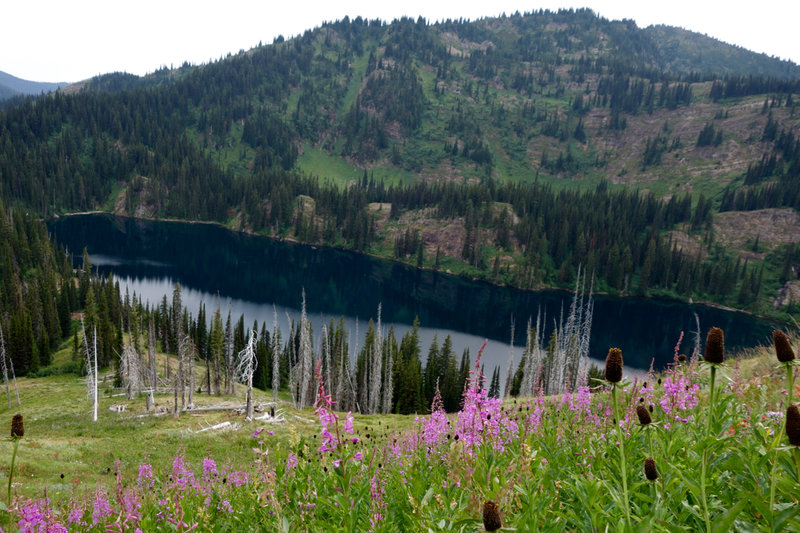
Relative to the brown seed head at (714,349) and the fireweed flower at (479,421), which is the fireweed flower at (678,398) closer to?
the fireweed flower at (479,421)

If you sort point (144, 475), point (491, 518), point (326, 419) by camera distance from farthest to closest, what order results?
point (144, 475) < point (326, 419) < point (491, 518)

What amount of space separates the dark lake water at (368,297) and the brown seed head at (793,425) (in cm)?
8522

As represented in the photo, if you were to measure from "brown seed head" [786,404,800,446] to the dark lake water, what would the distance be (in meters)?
85.2

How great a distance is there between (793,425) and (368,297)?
128 metres

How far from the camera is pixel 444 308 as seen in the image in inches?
5015

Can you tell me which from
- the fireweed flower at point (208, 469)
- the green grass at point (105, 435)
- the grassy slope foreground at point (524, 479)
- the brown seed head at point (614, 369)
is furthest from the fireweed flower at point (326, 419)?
the green grass at point (105, 435)

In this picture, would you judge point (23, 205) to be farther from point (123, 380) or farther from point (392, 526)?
point (392, 526)

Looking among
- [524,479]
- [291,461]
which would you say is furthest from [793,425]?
[291,461]

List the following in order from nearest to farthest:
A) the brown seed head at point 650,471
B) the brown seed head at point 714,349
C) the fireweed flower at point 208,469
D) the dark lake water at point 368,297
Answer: the brown seed head at point 714,349 < the brown seed head at point 650,471 < the fireweed flower at point 208,469 < the dark lake water at point 368,297

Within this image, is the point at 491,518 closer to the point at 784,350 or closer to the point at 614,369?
the point at 614,369

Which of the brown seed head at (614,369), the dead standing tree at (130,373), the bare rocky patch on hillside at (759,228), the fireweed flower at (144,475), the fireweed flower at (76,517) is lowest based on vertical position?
the dead standing tree at (130,373)

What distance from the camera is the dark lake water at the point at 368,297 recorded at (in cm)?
10531

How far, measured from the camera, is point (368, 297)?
12975 centimetres

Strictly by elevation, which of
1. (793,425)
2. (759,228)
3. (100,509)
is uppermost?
(793,425)
